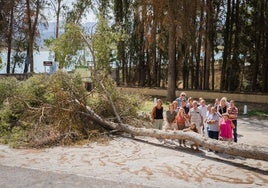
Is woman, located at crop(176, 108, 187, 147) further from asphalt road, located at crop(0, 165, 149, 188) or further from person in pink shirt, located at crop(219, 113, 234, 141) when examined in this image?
asphalt road, located at crop(0, 165, 149, 188)

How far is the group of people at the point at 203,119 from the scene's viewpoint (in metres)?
11.3

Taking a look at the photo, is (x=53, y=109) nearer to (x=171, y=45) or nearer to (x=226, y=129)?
(x=226, y=129)

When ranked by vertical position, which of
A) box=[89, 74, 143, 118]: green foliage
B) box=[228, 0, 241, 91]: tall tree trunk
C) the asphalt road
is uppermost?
box=[228, 0, 241, 91]: tall tree trunk

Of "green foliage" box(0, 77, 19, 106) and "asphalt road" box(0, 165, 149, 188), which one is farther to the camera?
"green foliage" box(0, 77, 19, 106)

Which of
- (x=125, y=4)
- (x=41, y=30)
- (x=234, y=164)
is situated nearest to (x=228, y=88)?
(x=125, y=4)

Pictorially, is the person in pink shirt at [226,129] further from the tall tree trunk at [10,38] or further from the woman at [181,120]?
the tall tree trunk at [10,38]

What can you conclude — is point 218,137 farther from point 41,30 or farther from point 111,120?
point 41,30

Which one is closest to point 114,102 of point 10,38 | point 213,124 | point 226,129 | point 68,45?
point 68,45

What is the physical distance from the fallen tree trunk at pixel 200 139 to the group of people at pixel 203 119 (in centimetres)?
52

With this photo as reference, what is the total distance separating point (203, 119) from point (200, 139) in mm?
1664

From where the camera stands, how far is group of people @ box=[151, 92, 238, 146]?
11258mm

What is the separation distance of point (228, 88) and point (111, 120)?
15384 millimetres

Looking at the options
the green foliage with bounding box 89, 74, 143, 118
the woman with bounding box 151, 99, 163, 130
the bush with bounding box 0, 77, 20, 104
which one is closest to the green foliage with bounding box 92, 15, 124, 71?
the green foliage with bounding box 89, 74, 143, 118

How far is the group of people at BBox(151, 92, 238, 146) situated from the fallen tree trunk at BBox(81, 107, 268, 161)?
0.52m
